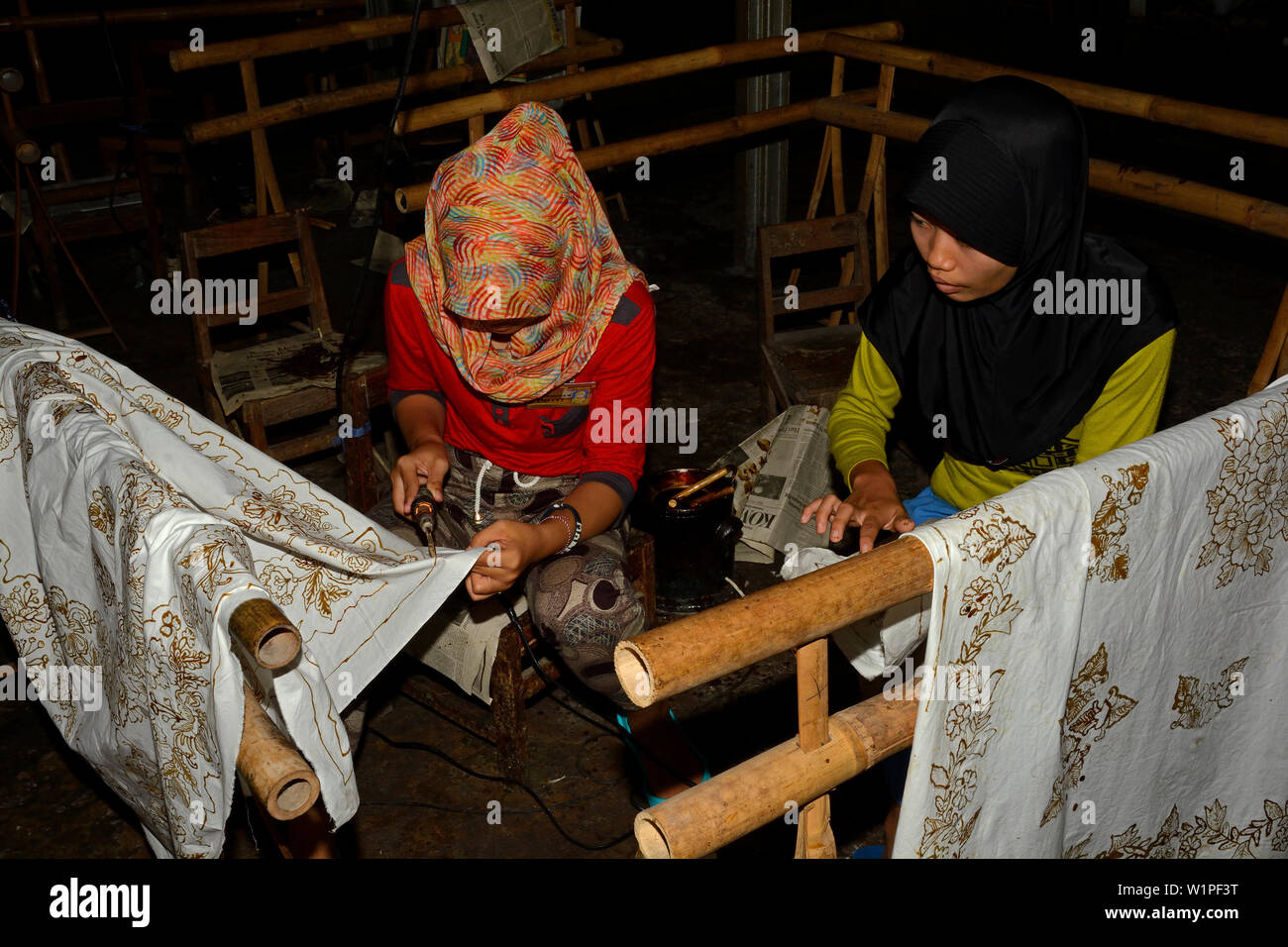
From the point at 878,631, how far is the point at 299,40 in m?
3.49

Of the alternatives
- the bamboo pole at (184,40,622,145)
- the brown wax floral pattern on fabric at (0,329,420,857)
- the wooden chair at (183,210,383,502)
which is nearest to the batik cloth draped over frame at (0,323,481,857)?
the brown wax floral pattern on fabric at (0,329,420,857)

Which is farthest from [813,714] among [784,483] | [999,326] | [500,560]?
[784,483]

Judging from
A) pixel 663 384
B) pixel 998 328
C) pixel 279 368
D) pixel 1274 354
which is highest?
pixel 998 328

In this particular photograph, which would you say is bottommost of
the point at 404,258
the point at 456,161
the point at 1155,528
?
the point at 1155,528

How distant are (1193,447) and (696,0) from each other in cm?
1185

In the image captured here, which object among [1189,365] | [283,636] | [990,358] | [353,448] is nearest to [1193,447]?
[990,358]

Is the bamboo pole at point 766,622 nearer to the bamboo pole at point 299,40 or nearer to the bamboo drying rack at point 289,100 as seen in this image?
the bamboo drying rack at point 289,100

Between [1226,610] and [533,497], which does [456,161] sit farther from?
[1226,610]

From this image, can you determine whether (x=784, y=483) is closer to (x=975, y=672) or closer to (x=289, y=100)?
(x=975, y=672)

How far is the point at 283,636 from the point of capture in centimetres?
121

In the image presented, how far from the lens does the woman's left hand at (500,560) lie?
7.01 feet

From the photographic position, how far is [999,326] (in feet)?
6.79

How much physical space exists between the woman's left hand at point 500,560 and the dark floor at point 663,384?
2.13 feet

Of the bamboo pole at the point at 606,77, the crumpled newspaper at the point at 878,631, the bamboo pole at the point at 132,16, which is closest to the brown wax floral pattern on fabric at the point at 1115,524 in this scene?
the crumpled newspaper at the point at 878,631
